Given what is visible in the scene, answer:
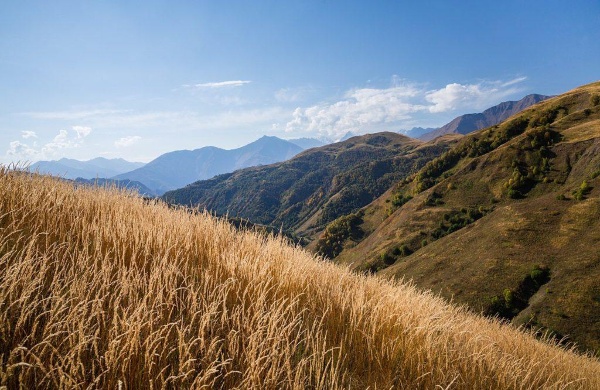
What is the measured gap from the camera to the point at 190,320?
321 centimetres

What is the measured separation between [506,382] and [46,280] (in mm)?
5892

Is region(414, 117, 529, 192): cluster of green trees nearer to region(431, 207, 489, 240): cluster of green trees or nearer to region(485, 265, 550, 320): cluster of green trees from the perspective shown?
region(431, 207, 489, 240): cluster of green trees

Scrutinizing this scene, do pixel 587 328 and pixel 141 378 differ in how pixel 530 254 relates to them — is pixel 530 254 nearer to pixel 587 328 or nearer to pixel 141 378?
pixel 587 328

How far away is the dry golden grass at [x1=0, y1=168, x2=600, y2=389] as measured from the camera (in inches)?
94.5

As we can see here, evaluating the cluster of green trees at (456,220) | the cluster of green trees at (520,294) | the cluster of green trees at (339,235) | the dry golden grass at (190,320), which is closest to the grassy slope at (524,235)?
the cluster of green trees at (520,294)

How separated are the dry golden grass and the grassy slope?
125ft

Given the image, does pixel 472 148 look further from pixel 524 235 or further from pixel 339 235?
pixel 524 235

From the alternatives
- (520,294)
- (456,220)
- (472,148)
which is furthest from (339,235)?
(520,294)

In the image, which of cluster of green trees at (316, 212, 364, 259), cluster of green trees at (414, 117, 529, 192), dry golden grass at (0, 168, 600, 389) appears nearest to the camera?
dry golden grass at (0, 168, 600, 389)

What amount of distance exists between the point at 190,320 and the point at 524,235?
311 ft

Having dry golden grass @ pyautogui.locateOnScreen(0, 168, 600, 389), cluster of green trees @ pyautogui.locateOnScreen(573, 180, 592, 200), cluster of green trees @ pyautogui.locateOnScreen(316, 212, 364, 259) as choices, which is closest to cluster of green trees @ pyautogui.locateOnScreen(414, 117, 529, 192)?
cluster of green trees @ pyautogui.locateOnScreen(316, 212, 364, 259)

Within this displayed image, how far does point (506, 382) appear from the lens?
176 inches

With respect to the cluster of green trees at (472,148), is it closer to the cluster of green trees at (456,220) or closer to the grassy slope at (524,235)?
the grassy slope at (524,235)

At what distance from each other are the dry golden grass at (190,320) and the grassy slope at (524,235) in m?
38.2
